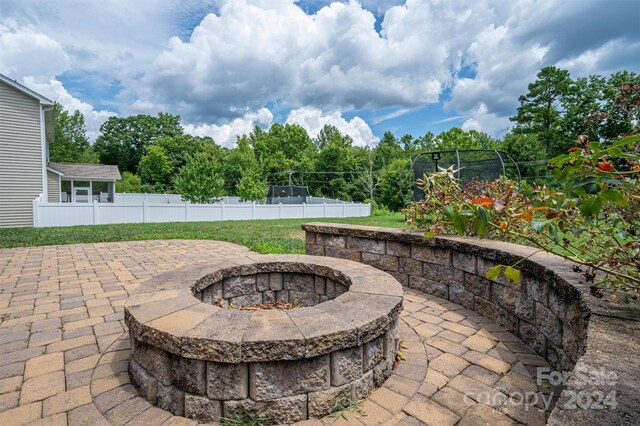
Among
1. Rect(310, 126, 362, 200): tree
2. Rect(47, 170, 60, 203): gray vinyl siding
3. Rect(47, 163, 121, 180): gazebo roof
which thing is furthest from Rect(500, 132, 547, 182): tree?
Rect(47, 170, 60, 203): gray vinyl siding

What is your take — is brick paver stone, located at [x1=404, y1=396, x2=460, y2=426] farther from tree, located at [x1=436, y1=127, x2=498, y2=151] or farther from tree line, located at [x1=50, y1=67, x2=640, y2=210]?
tree, located at [x1=436, y1=127, x2=498, y2=151]

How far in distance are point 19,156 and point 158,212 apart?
5.09m

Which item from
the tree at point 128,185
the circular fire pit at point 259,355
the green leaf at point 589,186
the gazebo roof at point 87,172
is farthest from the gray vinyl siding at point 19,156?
the tree at point 128,185

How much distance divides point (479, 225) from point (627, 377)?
2.39 ft

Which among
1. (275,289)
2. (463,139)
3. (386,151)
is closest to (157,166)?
(386,151)

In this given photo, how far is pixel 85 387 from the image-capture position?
75.5 inches

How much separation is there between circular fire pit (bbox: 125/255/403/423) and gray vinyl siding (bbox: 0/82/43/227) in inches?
537

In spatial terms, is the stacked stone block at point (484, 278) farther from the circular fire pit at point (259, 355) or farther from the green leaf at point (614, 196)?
the circular fire pit at point (259, 355)

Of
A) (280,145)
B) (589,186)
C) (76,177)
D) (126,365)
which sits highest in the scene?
(280,145)

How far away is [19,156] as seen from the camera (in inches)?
458

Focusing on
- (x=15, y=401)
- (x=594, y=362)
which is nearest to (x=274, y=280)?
(x=15, y=401)

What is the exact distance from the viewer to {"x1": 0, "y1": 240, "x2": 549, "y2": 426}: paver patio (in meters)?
1.64

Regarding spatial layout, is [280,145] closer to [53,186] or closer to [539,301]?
[53,186]

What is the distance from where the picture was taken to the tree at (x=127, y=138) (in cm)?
4191
